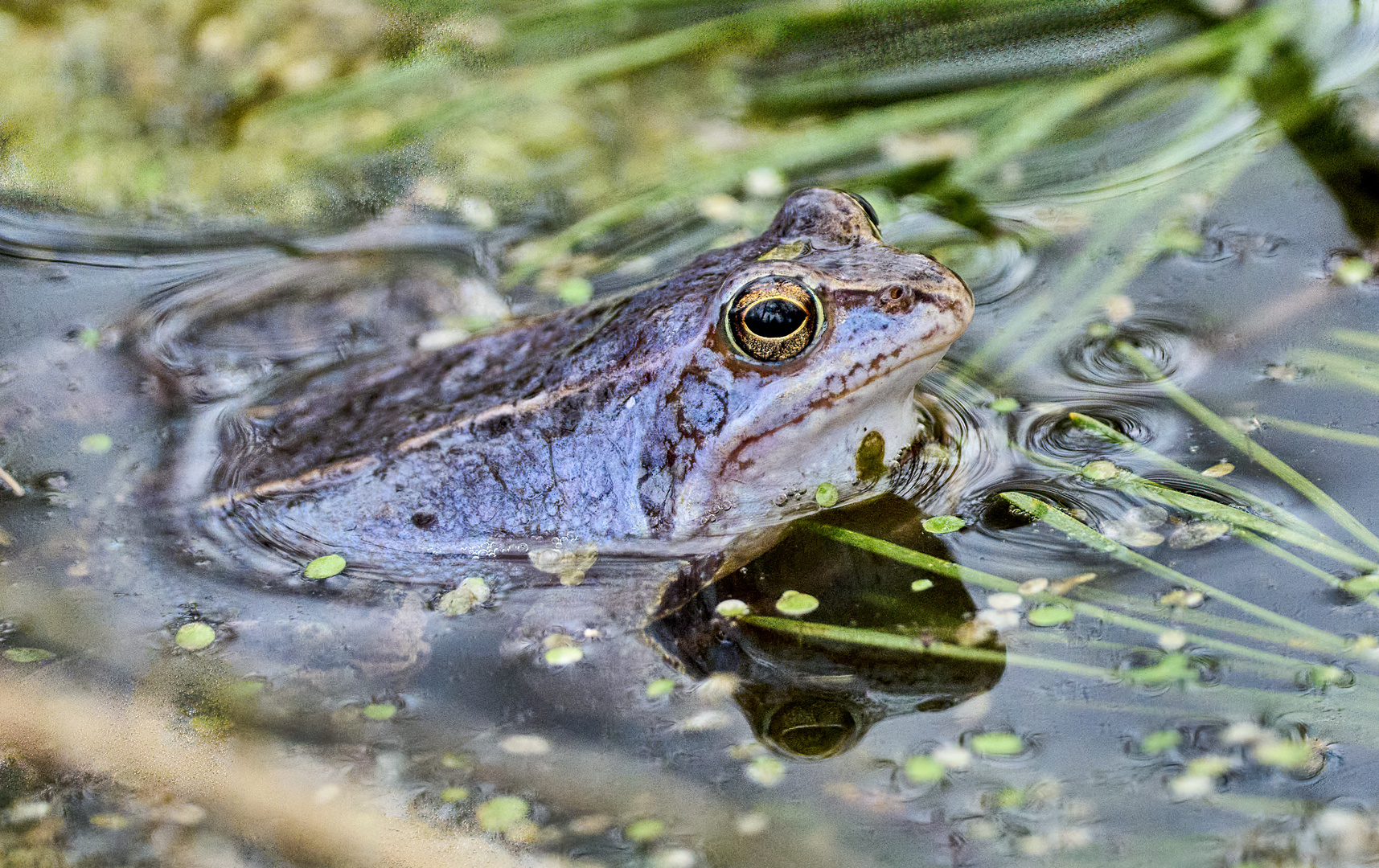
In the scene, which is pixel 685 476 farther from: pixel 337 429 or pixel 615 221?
pixel 615 221

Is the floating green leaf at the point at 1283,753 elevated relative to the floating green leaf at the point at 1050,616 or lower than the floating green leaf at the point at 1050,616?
lower

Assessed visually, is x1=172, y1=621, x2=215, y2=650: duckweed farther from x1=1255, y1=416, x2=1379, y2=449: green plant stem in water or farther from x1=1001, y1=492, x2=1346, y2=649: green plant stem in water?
x1=1255, y1=416, x2=1379, y2=449: green plant stem in water

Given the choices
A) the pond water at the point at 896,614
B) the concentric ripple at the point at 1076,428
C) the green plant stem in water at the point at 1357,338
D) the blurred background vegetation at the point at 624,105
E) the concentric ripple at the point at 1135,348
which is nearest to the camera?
the pond water at the point at 896,614

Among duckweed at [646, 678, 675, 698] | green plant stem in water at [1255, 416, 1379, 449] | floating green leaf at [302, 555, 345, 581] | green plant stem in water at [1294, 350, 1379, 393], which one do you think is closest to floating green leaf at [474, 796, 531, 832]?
duckweed at [646, 678, 675, 698]

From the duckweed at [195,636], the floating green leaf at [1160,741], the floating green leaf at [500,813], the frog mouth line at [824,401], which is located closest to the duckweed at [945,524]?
the frog mouth line at [824,401]

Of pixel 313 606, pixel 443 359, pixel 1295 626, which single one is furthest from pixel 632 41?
pixel 1295 626

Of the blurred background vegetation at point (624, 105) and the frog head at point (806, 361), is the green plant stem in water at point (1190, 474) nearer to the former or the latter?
the frog head at point (806, 361)
